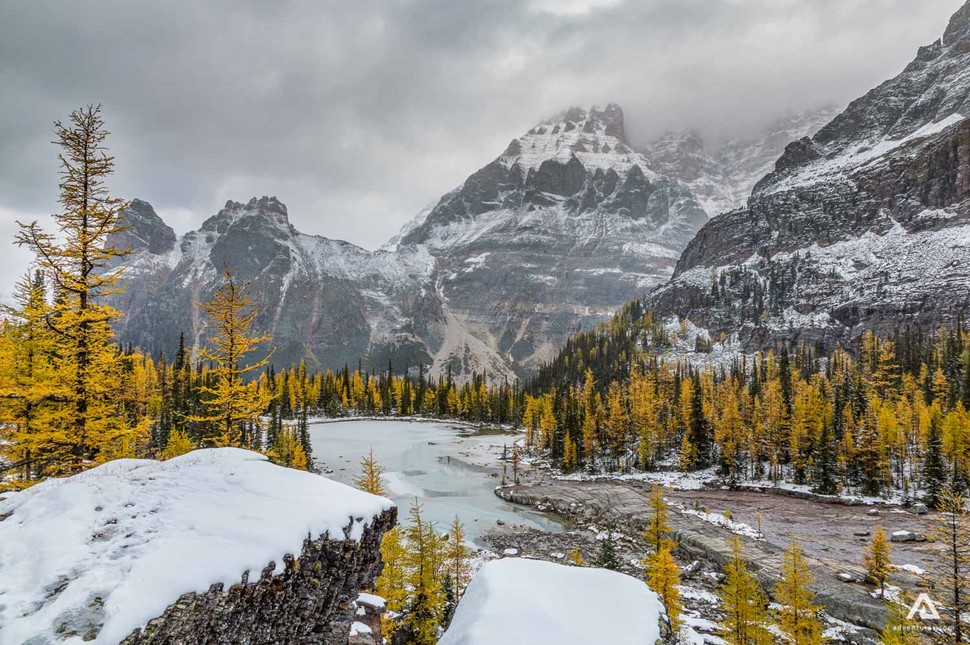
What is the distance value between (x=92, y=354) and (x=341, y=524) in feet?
45.2

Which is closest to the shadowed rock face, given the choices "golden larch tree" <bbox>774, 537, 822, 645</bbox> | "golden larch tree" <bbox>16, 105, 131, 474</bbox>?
"golden larch tree" <bbox>16, 105, 131, 474</bbox>

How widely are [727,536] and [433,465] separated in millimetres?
44514

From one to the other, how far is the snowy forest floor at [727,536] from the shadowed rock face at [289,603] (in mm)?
19740

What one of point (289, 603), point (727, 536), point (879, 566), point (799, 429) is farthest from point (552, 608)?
point (799, 429)

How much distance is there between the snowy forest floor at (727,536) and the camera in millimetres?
27000

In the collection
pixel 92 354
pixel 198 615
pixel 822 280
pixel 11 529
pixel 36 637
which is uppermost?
pixel 822 280

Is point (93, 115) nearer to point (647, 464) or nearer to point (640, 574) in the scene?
point (640, 574)

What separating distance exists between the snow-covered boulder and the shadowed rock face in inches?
144

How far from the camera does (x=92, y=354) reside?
56.5ft

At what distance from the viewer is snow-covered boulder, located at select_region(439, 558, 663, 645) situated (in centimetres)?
649

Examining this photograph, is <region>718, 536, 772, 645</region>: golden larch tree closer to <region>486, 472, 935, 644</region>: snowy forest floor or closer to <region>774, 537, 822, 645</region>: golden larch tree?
<region>774, 537, 822, 645</region>: golden larch tree

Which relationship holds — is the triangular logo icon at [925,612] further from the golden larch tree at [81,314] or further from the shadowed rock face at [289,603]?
the golden larch tree at [81,314]

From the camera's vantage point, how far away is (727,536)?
128ft

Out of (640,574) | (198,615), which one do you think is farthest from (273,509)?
(640,574)
